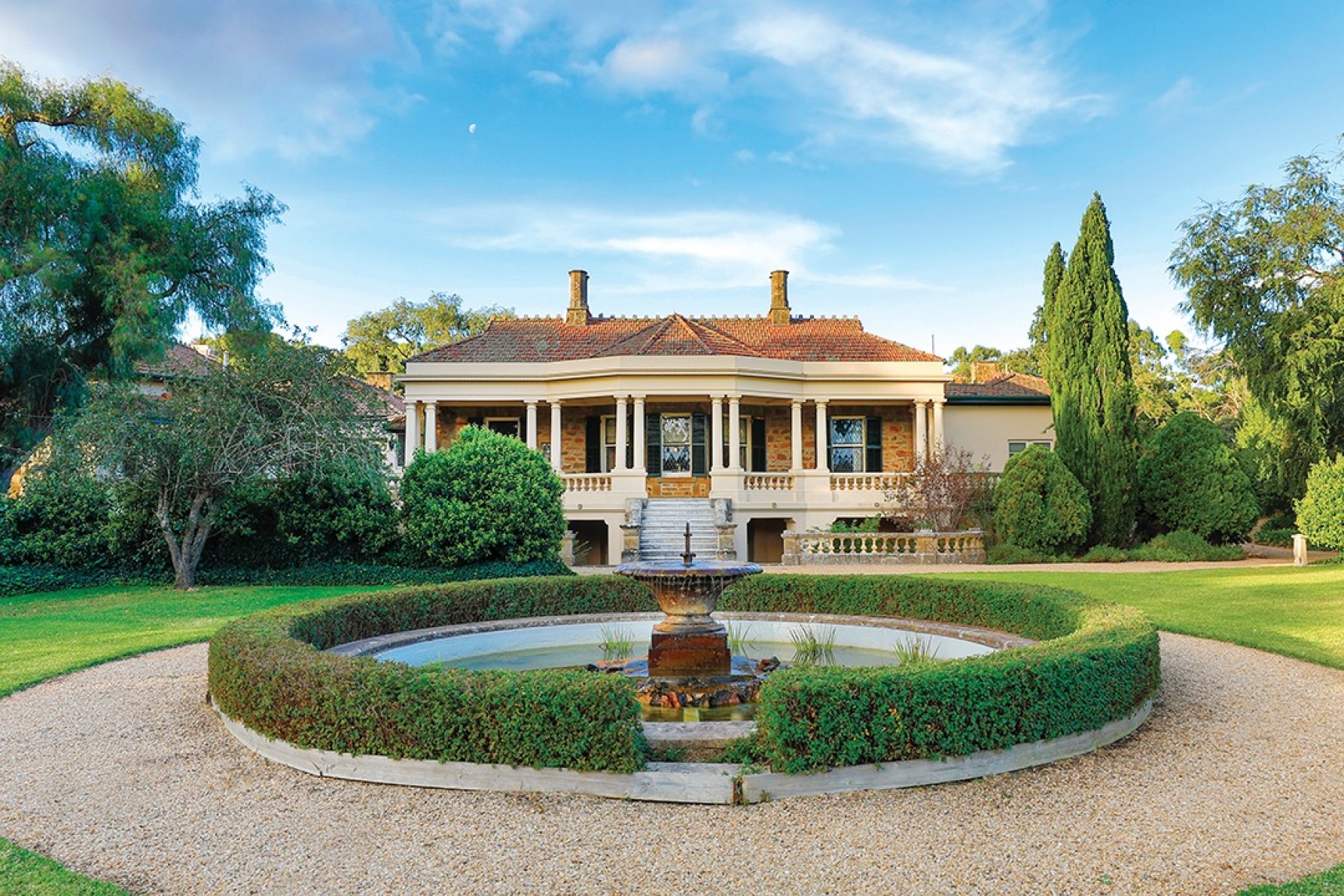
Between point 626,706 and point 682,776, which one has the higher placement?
point 626,706

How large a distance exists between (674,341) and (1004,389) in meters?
A: 12.3

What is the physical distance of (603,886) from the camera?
13.5 feet

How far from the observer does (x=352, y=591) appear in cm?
1684

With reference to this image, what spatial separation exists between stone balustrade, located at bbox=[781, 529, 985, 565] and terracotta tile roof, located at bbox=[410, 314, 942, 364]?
6.40 metres

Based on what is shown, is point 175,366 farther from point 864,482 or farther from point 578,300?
point 864,482

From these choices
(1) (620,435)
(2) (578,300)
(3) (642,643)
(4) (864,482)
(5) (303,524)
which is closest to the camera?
(3) (642,643)

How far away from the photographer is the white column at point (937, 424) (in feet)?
84.5

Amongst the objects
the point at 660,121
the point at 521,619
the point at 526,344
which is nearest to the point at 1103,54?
the point at 660,121

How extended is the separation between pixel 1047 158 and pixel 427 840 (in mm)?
19095

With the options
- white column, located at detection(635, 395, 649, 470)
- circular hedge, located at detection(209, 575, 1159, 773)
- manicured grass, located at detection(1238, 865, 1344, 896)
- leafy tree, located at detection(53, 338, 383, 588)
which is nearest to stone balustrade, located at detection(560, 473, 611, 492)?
white column, located at detection(635, 395, 649, 470)

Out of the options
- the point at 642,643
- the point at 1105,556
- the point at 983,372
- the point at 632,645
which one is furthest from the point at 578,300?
the point at 632,645

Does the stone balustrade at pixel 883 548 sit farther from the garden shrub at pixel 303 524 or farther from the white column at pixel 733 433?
the garden shrub at pixel 303 524

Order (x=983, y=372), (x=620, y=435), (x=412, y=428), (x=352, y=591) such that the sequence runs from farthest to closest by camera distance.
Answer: (x=983, y=372) → (x=412, y=428) → (x=620, y=435) → (x=352, y=591)

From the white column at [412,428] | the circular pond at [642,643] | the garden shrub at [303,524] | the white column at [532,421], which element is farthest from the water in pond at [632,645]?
the white column at [412,428]
